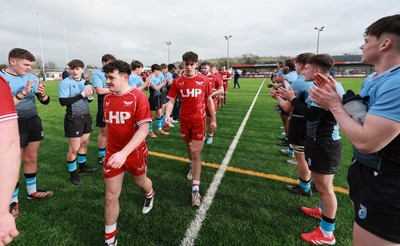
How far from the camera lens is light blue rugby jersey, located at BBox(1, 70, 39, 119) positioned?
3422mm

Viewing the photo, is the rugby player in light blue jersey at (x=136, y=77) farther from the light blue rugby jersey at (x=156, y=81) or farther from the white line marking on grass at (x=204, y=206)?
the white line marking on grass at (x=204, y=206)

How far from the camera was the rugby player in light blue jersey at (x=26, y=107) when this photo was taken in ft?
10.9

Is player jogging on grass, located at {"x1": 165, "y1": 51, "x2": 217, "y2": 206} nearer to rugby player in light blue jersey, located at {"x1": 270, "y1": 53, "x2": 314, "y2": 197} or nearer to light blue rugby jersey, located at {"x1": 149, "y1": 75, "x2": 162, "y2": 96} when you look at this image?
rugby player in light blue jersey, located at {"x1": 270, "y1": 53, "x2": 314, "y2": 197}

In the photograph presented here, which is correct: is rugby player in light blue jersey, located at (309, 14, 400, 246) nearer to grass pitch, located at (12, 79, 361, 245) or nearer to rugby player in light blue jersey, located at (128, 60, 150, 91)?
grass pitch, located at (12, 79, 361, 245)

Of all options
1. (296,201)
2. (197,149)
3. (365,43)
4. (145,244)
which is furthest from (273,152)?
(365,43)

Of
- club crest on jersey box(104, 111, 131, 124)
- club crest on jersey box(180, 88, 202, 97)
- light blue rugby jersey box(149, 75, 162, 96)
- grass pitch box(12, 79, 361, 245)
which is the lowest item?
grass pitch box(12, 79, 361, 245)

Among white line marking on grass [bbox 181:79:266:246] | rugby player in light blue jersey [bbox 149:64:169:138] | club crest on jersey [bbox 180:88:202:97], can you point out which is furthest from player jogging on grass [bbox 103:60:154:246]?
rugby player in light blue jersey [bbox 149:64:169:138]

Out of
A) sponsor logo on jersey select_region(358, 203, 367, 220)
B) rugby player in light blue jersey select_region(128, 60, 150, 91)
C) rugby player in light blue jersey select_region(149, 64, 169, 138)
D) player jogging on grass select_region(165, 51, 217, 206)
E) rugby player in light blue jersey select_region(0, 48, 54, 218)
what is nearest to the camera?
sponsor logo on jersey select_region(358, 203, 367, 220)

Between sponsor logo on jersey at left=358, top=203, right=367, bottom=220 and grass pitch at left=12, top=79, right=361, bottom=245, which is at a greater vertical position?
sponsor logo on jersey at left=358, top=203, right=367, bottom=220

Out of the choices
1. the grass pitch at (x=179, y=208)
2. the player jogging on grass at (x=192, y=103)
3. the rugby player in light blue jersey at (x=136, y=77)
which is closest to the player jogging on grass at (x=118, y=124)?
the grass pitch at (x=179, y=208)

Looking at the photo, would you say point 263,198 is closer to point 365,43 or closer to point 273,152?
Answer: point 273,152

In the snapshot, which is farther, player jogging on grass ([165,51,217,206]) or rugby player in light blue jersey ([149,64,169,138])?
rugby player in light blue jersey ([149,64,169,138])

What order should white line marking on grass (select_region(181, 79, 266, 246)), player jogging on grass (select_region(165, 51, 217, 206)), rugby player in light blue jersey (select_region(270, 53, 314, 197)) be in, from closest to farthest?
white line marking on grass (select_region(181, 79, 266, 246)), rugby player in light blue jersey (select_region(270, 53, 314, 197)), player jogging on grass (select_region(165, 51, 217, 206))

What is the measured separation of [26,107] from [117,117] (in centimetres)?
208
